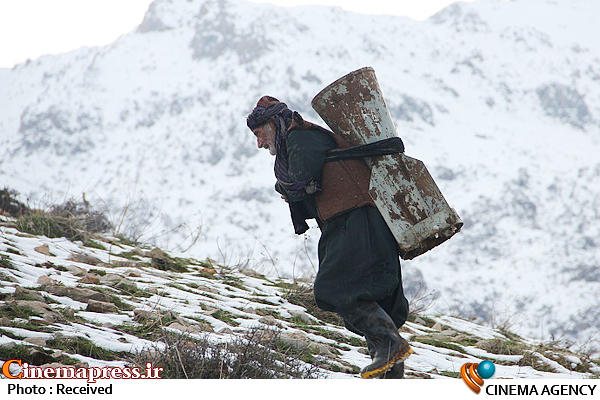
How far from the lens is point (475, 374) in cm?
329

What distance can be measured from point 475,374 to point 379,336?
0.52 metres

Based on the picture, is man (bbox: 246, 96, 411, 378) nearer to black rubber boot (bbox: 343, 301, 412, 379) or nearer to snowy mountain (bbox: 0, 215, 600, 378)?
black rubber boot (bbox: 343, 301, 412, 379)

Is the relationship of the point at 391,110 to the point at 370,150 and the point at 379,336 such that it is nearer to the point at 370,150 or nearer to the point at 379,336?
the point at 370,150

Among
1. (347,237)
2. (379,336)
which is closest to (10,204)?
(347,237)

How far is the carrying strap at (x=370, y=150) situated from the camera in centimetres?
356

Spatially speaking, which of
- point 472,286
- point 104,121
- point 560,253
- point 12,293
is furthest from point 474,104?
point 12,293

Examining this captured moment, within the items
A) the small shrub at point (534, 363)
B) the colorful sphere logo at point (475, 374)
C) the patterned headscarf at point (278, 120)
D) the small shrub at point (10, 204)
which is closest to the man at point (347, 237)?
the patterned headscarf at point (278, 120)

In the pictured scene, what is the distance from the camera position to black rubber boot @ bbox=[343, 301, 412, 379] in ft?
10.9

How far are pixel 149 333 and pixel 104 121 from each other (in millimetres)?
175244

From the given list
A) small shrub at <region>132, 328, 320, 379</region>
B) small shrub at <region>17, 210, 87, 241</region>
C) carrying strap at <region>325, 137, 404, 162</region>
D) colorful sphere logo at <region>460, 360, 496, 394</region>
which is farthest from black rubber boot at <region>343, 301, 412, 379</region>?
small shrub at <region>17, 210, 87, 241</region>

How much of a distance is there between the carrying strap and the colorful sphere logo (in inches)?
47.5

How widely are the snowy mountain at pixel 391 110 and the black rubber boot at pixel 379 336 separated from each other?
281 feet

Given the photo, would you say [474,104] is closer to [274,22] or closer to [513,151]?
[513,151]

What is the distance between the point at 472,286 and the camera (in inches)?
3841
